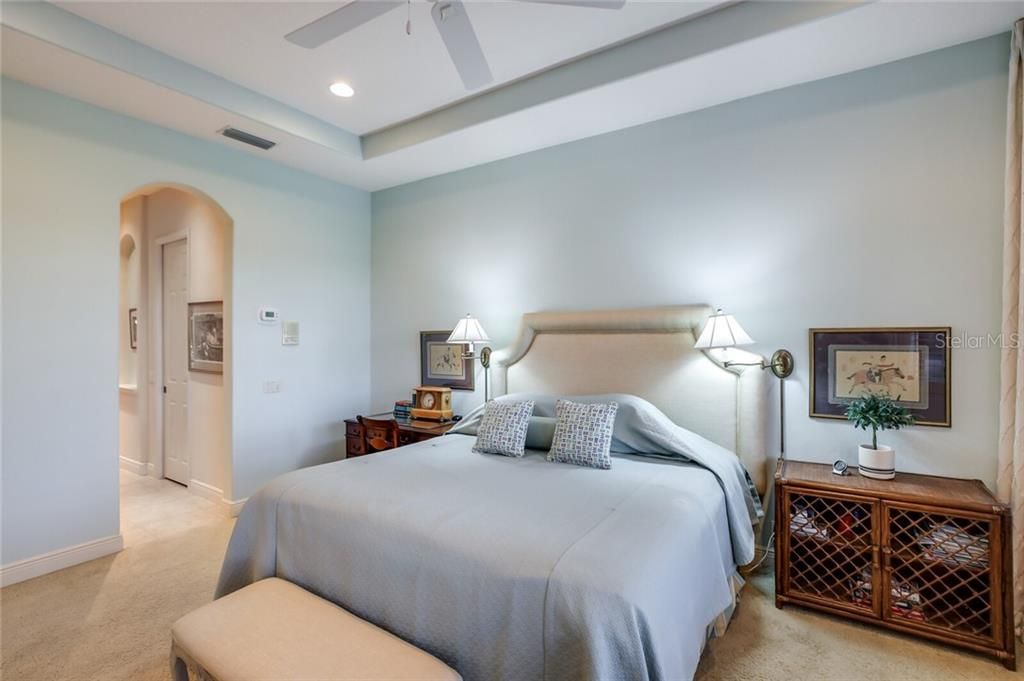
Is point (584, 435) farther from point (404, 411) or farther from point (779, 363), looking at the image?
point (404, 411)

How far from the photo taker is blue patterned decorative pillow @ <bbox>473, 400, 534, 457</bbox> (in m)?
2.80

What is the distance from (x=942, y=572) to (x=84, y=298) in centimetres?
482

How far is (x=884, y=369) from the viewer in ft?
8.49

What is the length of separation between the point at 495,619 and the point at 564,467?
1.14 meters

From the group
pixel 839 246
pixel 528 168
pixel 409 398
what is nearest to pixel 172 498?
pixel 409 398

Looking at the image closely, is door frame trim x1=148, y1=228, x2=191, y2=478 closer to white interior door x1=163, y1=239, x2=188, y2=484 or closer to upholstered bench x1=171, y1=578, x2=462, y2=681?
white interior door x1=163, y1=239, x2=188, y2=484

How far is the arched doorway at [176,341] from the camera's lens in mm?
4125

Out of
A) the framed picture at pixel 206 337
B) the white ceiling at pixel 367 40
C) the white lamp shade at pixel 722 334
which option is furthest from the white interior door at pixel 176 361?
the white lamp shade at pixel 722 334

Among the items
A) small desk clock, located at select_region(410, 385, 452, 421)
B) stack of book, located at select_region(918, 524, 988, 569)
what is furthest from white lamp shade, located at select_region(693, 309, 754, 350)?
small desk clock, located at select_region(410, 385, 452, 421)

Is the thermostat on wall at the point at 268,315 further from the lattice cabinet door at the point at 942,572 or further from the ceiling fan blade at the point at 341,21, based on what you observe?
the lattice cabinet door at the point at 942,572

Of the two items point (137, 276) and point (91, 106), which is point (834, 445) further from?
point (137, 276)

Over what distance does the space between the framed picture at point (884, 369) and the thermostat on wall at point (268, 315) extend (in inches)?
154

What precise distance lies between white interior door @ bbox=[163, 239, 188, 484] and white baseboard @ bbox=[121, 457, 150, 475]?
0.34 meters

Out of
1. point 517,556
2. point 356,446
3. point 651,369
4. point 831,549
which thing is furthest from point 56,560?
point 831,549
